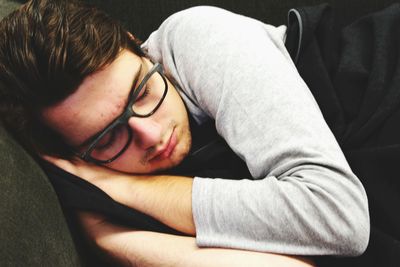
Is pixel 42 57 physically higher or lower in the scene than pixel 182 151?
higher

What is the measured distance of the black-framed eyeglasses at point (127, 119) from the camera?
2.45 feet

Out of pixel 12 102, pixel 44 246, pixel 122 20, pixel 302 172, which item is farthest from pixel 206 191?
pixel 122 20

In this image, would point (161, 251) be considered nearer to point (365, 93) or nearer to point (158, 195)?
point (158, 195)

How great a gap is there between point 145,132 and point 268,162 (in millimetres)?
244

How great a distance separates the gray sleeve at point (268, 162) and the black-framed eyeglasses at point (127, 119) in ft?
0.26

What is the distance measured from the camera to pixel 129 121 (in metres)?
0.75

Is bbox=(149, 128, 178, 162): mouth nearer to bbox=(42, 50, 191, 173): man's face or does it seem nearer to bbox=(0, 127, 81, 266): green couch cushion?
bbox=(42, 50, 191, 173): man's face

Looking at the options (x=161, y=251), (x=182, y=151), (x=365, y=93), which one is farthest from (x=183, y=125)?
(x=365, y=93)

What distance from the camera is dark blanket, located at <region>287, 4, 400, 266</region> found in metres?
0.69

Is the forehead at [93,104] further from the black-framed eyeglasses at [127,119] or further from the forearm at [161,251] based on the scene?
the forearm at [161,251]

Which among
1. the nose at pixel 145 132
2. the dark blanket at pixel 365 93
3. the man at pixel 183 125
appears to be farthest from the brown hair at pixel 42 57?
the dark blanket at pixel 365 93

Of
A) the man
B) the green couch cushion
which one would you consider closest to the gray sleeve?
the man

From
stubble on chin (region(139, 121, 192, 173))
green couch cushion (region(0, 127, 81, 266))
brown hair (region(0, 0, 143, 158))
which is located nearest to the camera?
green couch cushion (region(0, 127, 81, 266))

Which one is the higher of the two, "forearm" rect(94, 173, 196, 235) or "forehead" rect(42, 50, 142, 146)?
"forehead" rect(42, 50, 142, 146)
